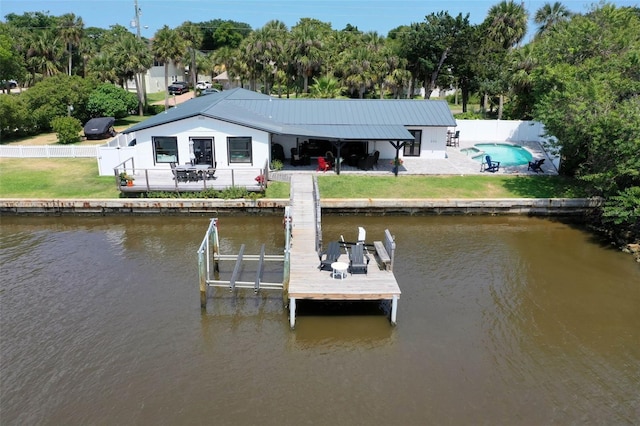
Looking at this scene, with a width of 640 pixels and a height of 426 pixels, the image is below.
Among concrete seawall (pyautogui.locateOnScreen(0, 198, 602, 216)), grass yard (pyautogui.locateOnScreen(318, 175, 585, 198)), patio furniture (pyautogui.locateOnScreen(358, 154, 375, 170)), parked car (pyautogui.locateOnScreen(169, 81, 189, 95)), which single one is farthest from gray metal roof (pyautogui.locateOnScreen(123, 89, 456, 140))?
parked car (pyautogui.locateOnScreen(169, 81, 189, 95))

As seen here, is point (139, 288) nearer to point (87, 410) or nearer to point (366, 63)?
point (87, 410)

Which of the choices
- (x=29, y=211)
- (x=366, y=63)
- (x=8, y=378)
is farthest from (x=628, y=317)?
(x=366, y=63)

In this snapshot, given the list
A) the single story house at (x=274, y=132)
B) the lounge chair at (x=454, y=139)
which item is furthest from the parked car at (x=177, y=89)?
the lounge chair at (x=454, y=139)

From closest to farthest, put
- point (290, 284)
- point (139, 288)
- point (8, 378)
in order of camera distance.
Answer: point (8, 378) → point (290, 284) → point (139, 288)

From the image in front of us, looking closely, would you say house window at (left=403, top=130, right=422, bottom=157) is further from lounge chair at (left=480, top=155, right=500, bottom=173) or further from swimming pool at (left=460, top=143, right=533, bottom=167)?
lounge chair at (left=480, top=155, right=500, bottom=173)

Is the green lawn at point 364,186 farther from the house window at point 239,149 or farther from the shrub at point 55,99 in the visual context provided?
the shrub at point 55,99
